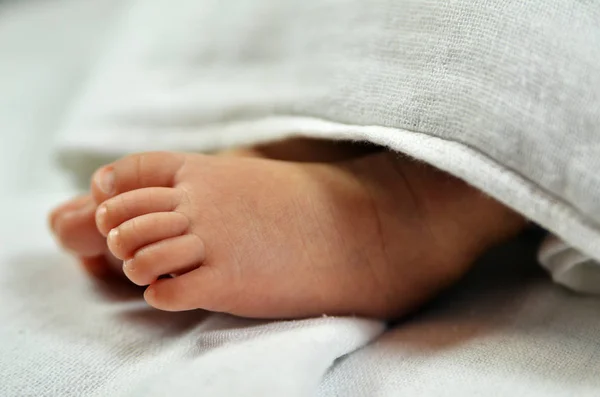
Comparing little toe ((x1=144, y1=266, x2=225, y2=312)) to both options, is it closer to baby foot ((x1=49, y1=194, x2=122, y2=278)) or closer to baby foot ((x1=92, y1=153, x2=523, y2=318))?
baby foot ((x1=92, y1=153, x2=523, y2=318))

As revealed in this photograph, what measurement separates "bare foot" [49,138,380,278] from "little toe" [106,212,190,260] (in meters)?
0.08

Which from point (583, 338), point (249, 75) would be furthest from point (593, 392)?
point (249, 75)

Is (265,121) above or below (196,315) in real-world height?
above

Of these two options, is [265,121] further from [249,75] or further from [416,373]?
[416,373]

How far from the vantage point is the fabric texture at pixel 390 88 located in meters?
0.43

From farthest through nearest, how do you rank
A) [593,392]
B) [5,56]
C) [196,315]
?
[5,56], [196,315], [593,392]

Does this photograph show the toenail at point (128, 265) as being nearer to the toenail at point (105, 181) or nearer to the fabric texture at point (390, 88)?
the toenail at point (105, 181)

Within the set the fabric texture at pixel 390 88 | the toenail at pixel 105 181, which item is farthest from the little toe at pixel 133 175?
the fabric texture at pixel 390 88

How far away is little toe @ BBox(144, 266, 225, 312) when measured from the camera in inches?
17.7

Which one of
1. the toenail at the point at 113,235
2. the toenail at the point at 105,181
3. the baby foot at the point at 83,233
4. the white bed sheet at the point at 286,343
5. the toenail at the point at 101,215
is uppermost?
the toenail at the point at 105,181

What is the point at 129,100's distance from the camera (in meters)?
0.73

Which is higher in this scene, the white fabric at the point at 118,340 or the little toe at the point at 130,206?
the little toe at the point at 130,206

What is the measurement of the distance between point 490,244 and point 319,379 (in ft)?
0.71

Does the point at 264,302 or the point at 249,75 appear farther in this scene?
the point at 249,75
